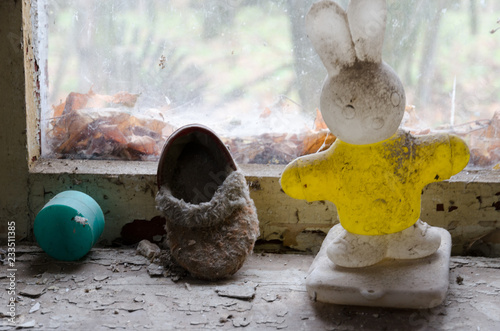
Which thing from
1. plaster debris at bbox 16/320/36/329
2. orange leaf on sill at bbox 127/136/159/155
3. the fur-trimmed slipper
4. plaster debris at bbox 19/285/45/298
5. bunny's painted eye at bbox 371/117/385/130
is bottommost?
plaster debris at bbox 16/320/36/329

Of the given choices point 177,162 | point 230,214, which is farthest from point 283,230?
point 177,162

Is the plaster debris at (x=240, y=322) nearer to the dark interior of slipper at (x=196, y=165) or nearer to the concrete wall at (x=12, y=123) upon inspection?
the dark interior of slipper at (x=196, y=165)

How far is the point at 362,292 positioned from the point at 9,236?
1.33 metres

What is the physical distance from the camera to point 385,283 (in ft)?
4.62

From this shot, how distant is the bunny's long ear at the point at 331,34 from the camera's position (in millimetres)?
1332

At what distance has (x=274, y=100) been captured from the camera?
2109mm

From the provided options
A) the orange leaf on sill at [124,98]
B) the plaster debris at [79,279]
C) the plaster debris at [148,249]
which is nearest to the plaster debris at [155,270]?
the plaster debris at [148,249]

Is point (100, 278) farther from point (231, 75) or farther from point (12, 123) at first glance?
point (231, 75)

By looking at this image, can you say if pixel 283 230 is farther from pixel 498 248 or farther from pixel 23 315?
pixel 23 315

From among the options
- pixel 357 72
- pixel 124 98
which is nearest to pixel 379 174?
pixel 357 72

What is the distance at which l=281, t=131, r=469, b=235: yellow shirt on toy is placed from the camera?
142 cm

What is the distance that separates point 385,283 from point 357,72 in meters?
0.59

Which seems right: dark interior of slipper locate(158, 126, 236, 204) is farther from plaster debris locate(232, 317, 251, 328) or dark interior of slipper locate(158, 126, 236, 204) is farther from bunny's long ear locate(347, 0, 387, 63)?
bunny's long ear locate(347, 0, 387, 63)

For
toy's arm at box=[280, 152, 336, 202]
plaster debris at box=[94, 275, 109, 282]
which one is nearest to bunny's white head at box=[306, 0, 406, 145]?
toy's arm at box=[280, 152, 336, 202]
